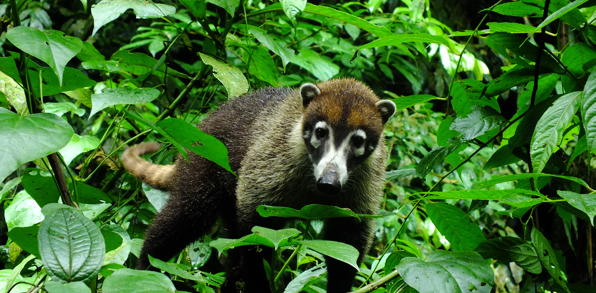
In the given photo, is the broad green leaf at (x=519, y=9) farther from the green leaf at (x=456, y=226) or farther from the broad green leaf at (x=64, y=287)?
the broad green leaf at (x=64, y=287)

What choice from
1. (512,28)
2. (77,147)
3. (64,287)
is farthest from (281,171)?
(64,287)

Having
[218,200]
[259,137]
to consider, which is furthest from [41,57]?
[218,200]

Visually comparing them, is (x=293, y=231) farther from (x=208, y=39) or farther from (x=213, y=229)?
(x=213, y=229)

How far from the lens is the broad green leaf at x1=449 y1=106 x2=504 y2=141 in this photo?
159cm

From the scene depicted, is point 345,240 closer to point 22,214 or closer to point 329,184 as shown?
point 329,184

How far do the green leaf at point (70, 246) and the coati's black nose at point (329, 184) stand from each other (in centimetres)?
119

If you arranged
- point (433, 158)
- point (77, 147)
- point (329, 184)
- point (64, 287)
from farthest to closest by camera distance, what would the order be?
point (77, 147)
point (329, 184)
point (433, 158)
point (64, 287)

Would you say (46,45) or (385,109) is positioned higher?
(46,45)

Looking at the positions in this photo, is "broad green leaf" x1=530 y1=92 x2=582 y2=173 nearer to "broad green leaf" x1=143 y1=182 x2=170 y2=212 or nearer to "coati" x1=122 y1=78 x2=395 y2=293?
"coati" x1=122 y1=78 x2=395 y2=293

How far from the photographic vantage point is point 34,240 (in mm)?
1289

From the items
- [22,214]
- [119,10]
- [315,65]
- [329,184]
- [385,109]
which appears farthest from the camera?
[315,65]

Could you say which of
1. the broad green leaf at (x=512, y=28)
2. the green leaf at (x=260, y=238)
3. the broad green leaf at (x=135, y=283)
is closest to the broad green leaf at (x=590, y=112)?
the broad green leaf at (x=512, y=28)

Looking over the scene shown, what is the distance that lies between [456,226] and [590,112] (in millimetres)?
532

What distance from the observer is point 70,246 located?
3.49ft
